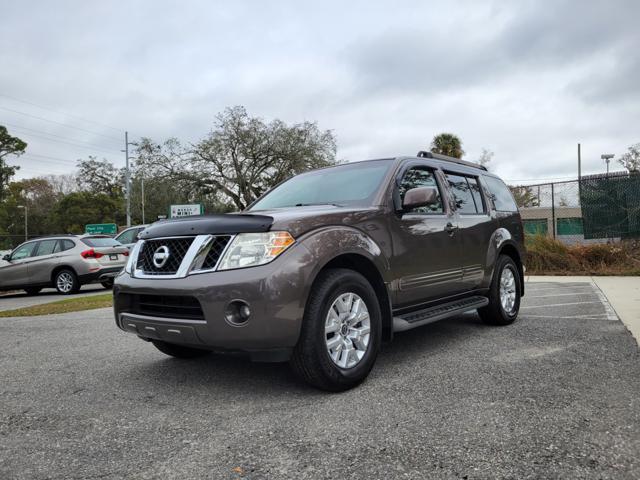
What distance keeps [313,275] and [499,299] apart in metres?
3.13

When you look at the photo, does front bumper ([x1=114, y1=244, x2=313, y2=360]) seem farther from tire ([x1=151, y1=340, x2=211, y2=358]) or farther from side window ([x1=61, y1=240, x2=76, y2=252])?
side window ([x1=61, y1=240, x2=76, y2=252])

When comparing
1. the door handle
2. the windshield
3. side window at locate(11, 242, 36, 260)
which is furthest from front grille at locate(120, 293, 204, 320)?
side window at locate(11, 242, 36, 260)

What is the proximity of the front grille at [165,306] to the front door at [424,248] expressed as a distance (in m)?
1.62

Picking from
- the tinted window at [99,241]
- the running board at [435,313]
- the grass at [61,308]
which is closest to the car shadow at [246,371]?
the running board at [435,313]

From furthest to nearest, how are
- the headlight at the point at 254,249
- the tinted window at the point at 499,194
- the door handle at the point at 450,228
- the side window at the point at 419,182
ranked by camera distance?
the tinted window at the point at 499,194, the door handle at the point at 450,228, the side window at the point at 419,182, the headlight at the point at 254,249

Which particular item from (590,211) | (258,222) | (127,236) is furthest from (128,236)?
(258,222)

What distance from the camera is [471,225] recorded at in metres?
5.31

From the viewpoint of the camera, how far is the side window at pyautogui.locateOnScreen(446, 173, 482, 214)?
5323mm

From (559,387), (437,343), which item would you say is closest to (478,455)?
(559,387)

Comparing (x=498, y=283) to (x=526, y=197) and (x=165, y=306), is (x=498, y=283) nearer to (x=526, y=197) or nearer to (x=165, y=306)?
(x=165, y=306)

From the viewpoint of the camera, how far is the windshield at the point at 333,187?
4.42m

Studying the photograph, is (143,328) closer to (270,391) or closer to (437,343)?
(270,391)

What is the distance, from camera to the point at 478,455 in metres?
2.48

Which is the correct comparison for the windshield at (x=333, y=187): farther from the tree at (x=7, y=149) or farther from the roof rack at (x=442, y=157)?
the tree at (x=7, y=149)
